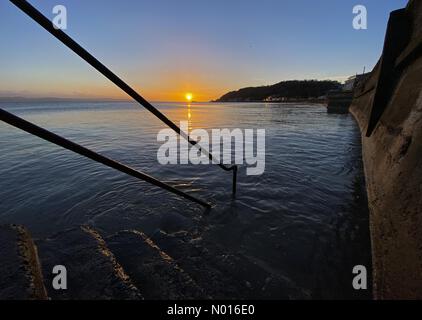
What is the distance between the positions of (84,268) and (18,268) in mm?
714

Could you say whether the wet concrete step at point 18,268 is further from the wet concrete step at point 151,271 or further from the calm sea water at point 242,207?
the calm sea water at point 242,207

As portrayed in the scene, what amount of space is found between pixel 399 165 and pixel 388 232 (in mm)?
1003

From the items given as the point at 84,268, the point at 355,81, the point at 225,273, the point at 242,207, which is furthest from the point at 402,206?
the point at 355,81

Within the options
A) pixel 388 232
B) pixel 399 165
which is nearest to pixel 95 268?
pixel 388 232

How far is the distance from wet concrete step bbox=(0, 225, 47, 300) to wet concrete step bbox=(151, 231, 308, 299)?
184cm

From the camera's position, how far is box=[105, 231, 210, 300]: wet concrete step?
2.62m

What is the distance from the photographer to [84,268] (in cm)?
269

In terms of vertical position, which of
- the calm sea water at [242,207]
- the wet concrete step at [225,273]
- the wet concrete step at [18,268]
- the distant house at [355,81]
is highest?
the distant house at [355,81]

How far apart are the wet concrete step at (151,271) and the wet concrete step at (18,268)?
3.33ft

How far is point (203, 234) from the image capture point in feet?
14.7

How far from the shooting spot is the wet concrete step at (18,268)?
6.09 feet

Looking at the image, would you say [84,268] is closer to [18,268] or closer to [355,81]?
[18,268]

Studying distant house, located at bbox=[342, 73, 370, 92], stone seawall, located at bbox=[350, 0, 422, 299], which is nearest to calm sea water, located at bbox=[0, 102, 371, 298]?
stone seawall, located at bbox=[350, 0, 422, 299]

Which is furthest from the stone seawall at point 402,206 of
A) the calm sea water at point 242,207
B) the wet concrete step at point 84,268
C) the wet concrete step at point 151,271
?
the wet concrete step at point 84,268
